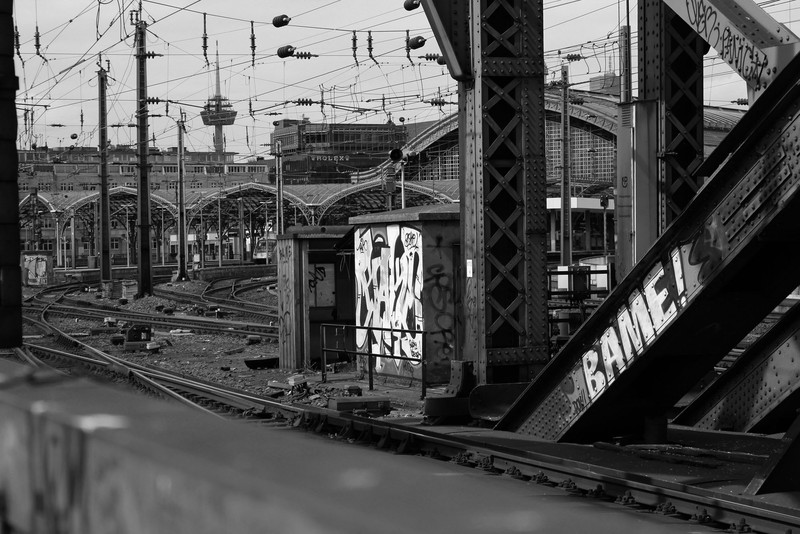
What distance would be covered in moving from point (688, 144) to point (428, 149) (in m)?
79.8

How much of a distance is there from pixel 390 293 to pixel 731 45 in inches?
384

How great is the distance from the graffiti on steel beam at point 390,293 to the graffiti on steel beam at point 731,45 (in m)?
8.30

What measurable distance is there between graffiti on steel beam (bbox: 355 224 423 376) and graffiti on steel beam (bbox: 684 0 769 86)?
830 centimetres

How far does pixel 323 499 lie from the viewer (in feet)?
6.30

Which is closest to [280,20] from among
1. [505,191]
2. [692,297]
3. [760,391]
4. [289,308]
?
[289,308]

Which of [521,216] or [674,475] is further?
[521,216]

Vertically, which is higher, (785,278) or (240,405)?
(785,278)

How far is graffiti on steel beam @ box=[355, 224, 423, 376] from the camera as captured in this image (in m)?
16.4

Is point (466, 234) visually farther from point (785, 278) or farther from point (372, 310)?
point (372, 310)

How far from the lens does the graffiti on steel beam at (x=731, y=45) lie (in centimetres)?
798

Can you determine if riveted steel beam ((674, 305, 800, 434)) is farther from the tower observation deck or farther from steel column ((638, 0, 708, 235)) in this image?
A: the tower observation deck

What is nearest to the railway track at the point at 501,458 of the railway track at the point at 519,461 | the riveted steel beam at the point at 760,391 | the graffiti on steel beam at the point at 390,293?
the railway track at the point at 519,461

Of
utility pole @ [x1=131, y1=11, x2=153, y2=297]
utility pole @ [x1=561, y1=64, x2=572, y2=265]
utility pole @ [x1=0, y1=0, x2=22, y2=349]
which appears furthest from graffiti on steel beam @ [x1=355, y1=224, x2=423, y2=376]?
utility pole @ [x1=131, y1=11, x2=153, y2=297]

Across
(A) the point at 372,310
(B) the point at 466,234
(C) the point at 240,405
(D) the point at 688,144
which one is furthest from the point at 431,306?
(D) the point at 688,144
